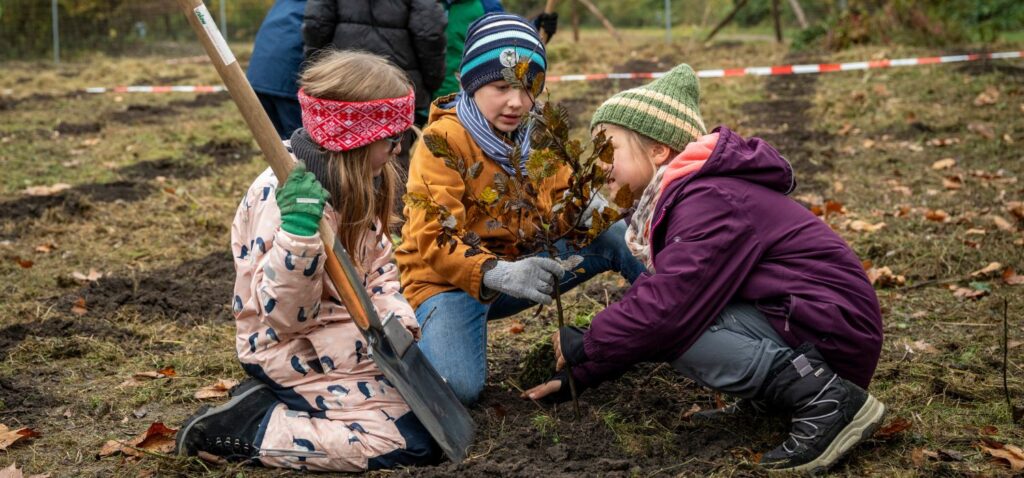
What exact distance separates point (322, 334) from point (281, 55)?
2.90 m

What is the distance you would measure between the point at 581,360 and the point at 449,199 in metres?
0.79

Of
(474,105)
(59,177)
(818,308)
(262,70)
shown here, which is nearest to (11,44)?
(59,177)

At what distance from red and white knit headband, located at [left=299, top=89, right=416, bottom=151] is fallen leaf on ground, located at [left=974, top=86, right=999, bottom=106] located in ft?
26.2

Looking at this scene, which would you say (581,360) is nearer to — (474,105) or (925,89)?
(474,105)

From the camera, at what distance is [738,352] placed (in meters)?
2.95

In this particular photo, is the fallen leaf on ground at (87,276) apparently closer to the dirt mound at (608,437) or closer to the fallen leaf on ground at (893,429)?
the dirt mound at (608,437)

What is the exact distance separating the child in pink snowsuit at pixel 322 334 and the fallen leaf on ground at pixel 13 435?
0.68 metres

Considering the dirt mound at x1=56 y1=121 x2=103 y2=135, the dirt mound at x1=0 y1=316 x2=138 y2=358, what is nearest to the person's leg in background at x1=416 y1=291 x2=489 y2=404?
the dirt mound at x1=0 y1=316 x2=138 y2=358

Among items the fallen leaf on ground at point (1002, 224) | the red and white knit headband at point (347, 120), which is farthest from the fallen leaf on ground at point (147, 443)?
the fallen leaf on ground at point (1002, 224)

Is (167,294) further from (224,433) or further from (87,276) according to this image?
(224,433)

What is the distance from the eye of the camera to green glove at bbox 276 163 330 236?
2.76m

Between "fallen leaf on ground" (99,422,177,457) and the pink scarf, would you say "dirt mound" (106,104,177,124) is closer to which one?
"fallen leaf on ground" (99,422,177,457)

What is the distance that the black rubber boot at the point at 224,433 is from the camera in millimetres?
3049

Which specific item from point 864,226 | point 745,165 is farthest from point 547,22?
point 745,165
